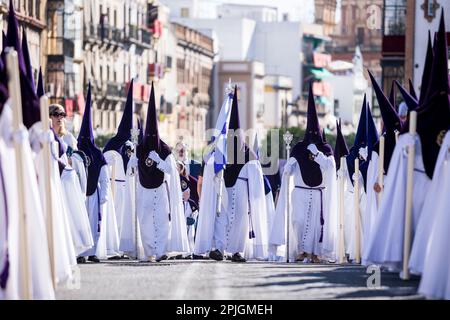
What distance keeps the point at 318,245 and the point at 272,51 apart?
12617 cm

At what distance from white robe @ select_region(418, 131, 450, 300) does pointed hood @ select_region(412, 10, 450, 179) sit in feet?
2.74

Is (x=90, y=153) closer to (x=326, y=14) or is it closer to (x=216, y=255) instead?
(x=216, y=255)

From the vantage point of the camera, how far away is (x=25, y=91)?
18.4m

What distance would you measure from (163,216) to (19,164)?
9.37m

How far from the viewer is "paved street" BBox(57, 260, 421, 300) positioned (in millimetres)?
17250

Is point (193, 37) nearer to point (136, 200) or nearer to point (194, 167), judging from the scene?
point (194, 167)

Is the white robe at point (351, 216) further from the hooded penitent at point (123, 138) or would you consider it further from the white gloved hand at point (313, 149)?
the hooded penitent at point (123, 138)

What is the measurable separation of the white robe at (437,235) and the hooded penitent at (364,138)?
733cm

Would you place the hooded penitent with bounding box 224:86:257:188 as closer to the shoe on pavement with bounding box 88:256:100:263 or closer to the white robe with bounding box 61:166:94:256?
the shoe on pavement with bounding box 88:256:100:263

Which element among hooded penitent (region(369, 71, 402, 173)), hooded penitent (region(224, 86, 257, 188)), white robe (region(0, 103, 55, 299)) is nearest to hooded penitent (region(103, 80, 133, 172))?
hooded penitent (region(224, 86, 257, 188))

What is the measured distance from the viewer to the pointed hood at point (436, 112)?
63.1 feet

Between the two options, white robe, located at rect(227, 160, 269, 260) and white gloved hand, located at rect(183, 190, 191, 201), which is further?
white gloved hand, located at rect(183, 190, 191, 201)

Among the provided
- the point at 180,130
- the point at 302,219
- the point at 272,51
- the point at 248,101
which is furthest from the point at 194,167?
the point at 272,51

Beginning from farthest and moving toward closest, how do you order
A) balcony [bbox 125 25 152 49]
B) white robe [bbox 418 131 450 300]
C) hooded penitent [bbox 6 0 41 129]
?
balcony [bbox 125 25 152 49] → hooded penitent [bbox 6 0 41 129] → white robe [bbox 418 131 450 300]
